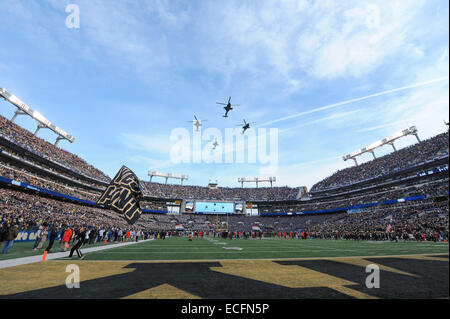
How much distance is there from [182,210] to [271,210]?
31.7 meters

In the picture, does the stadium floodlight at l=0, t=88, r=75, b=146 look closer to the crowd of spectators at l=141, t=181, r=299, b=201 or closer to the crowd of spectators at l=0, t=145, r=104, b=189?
the crowd of spectators at l=0, t=145, r=104, b=189

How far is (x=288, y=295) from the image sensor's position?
443 centimetres

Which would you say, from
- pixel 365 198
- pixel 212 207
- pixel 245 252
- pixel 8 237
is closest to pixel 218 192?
pixel 212 207

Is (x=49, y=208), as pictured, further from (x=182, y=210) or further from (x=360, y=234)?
(x=360, y=234)

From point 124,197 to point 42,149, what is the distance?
49.5 metres

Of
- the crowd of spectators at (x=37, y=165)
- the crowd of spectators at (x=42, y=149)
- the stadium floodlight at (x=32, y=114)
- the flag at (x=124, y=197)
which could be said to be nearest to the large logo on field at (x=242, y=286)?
the flag at (x=124, y=197)

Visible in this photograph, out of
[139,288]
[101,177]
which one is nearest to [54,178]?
[101,177]

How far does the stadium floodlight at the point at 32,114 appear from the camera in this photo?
148 feet

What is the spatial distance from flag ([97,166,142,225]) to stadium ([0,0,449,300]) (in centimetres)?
51

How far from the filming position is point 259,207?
3268 inches

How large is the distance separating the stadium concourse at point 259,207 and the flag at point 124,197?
87.0 inches
